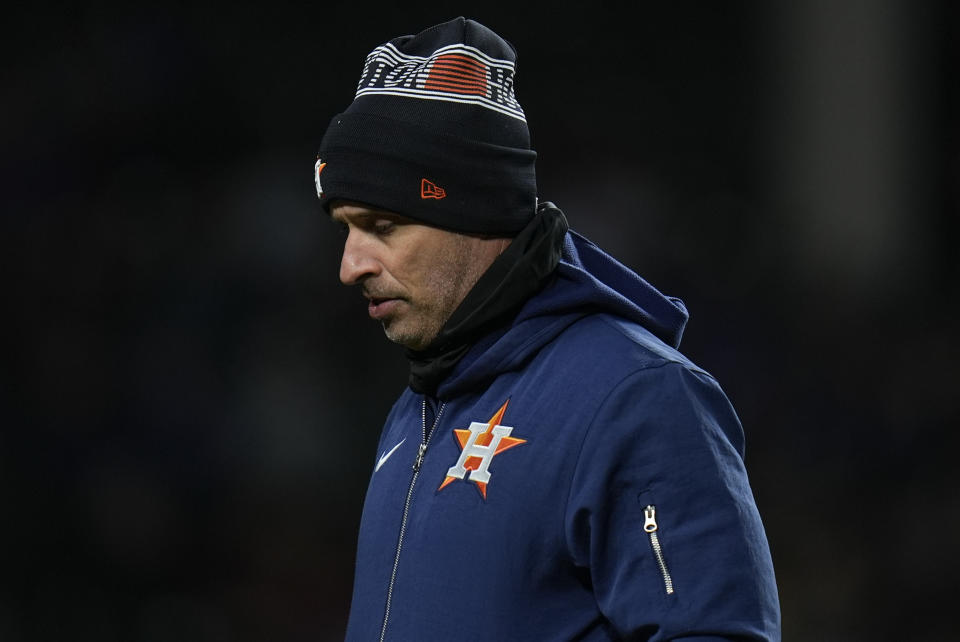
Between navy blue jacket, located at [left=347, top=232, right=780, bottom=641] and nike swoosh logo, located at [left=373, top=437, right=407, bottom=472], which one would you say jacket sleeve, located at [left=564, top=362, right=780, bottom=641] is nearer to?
navy blue jacket, located at [left=347, top=232, right=780, bottom=641]

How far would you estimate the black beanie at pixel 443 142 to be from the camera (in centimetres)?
177

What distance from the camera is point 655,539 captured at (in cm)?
144

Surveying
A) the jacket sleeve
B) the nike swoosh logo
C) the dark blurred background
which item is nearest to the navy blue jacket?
the jacket sleeve

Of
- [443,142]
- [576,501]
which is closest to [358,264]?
[443,142]

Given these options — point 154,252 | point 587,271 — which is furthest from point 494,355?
point 154,252

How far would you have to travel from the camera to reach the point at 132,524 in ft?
15.1

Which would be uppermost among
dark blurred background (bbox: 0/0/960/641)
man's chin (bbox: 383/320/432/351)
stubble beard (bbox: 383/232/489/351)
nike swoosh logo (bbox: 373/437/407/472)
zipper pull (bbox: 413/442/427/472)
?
stubble beard (bbox: 383/232/489/351)

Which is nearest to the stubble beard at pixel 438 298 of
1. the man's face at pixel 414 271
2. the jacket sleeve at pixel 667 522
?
the man's face at pixel 414 271

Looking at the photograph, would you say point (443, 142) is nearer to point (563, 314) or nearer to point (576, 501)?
point (563, 314)

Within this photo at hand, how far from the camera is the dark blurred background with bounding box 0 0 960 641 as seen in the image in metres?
4.59

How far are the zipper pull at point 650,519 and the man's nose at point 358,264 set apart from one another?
0.55m

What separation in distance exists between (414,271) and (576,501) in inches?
17.6

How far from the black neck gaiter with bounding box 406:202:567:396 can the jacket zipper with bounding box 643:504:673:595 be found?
380mm

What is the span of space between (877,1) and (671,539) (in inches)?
216
